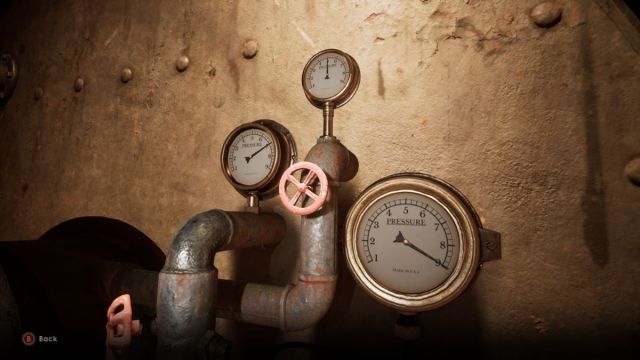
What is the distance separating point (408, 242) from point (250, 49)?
1.13m

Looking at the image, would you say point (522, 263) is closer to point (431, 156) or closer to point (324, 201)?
point (431, 156)

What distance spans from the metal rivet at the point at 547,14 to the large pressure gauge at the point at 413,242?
65 centimetres

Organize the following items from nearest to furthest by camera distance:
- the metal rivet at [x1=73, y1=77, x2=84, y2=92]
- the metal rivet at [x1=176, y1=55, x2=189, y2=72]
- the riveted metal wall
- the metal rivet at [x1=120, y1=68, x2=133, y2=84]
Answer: the riveted metal wall, the metal rivet at [x1=176, y1=55, x2=189, y2=72], the metal rivet at [x1=120, y1=68, x2=133, y2=84], the metal rivet at [x1=73, y1=77, x2=84, y2=92]

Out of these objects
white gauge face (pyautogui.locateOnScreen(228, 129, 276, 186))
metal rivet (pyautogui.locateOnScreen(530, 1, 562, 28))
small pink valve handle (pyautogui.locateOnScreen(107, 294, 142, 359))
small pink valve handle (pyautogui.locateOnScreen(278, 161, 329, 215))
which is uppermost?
metal rivet (pyautogui.locateOnScreen(530, 1, 562, 28))

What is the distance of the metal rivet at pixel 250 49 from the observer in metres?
1.42

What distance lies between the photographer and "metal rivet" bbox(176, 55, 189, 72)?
5.13ft

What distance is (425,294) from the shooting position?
915 mm

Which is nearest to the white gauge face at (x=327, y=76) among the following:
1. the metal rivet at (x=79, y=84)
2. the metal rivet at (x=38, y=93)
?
the metal rivet at (x=79, y=84)

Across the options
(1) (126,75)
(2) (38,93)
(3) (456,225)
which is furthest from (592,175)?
(2) (38,93)

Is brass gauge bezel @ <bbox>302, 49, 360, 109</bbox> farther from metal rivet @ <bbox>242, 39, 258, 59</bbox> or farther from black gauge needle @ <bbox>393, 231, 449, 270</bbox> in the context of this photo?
black gauge needle @ <bbox>393, 231, 449, 270</bbox>

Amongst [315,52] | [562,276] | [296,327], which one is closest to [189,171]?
[315,52]

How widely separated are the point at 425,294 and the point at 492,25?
96 centimetres

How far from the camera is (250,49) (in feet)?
4.66

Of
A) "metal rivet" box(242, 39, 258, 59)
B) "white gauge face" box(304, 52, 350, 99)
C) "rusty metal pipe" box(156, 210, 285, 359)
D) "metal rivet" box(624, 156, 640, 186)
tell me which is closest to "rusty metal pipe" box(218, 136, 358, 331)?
"rusty metal pipe" box(156, 210, 285, 359)
